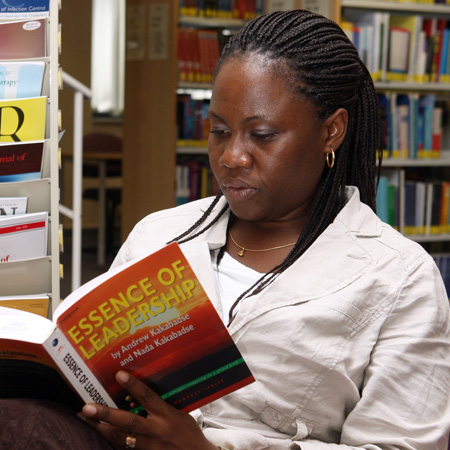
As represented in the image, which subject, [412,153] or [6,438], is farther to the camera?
[412,153]

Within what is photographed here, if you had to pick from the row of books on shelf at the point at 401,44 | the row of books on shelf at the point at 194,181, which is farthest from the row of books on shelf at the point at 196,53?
the row of books on shelf at the point at 401,44

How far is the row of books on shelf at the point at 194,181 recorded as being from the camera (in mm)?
3510

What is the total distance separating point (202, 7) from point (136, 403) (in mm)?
2888

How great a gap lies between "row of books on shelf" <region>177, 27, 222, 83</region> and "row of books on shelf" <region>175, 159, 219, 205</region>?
1.44 feet

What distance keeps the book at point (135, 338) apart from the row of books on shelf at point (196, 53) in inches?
108

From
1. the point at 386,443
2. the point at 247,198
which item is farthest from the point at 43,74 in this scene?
the point at 386,443

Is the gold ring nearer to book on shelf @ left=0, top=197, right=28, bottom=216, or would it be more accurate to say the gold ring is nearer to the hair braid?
the hair braid

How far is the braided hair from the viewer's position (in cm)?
106

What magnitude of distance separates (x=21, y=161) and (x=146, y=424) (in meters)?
0.77

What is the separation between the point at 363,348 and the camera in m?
0.98

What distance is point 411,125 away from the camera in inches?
126

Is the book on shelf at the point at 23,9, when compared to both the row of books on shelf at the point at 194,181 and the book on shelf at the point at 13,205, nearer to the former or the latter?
the book on shelf at the point at 13,205

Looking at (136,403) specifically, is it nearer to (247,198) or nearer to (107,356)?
(107,356)

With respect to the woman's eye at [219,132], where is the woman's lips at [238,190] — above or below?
below
